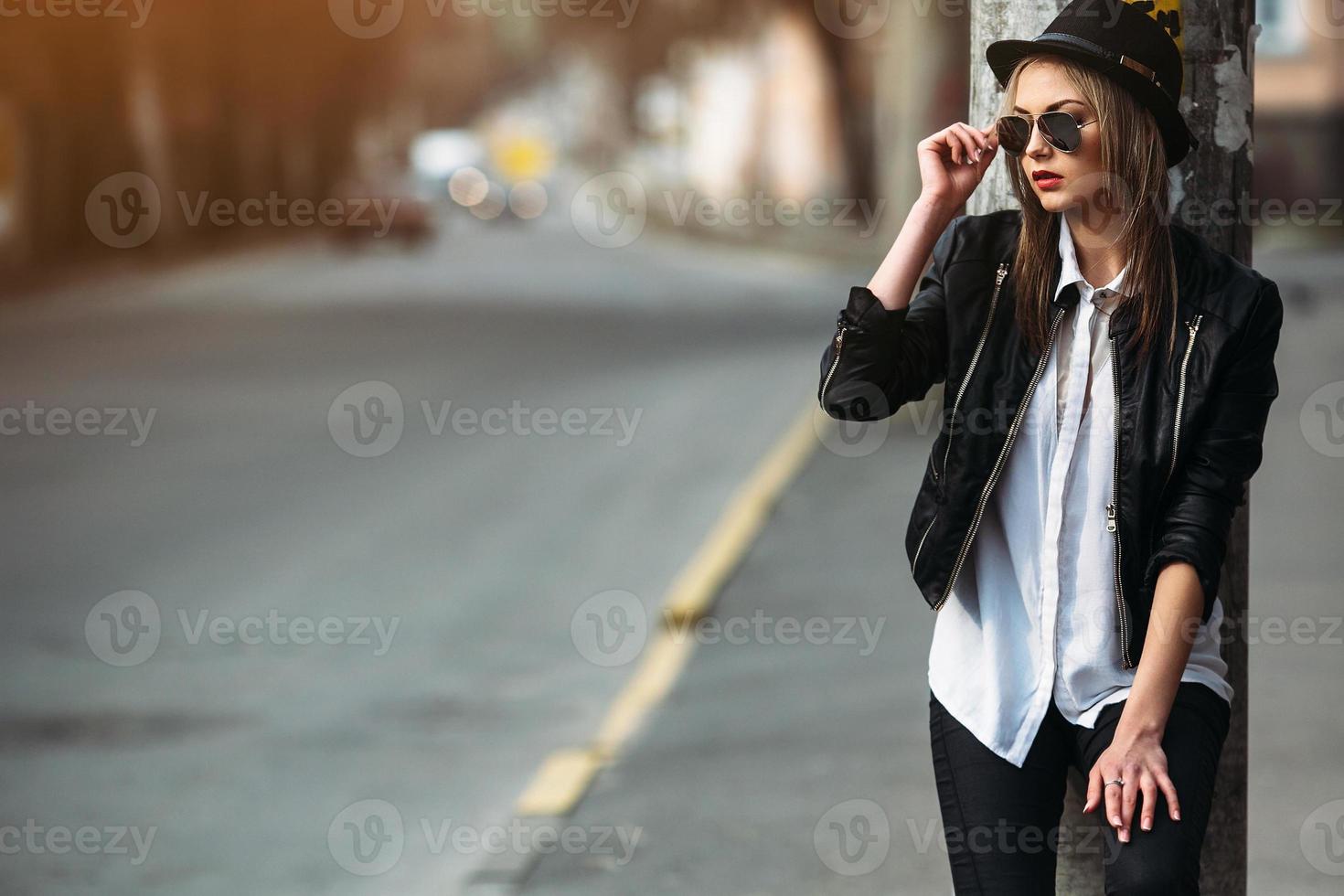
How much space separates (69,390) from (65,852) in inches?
451

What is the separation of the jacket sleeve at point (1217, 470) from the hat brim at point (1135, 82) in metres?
0.27

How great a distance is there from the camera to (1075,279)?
2.71 metres

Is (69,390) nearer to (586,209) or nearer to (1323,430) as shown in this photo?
(1323,430)

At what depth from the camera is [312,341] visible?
20375 mm

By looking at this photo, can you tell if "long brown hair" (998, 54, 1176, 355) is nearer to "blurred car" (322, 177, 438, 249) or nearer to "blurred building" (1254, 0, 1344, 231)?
"blurred building" (1254, 0, 1344, 231)

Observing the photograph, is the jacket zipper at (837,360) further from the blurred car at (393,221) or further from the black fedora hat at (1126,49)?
the blurred car at (393,221)

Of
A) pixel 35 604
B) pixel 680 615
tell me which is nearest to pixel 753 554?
pixel 680 615

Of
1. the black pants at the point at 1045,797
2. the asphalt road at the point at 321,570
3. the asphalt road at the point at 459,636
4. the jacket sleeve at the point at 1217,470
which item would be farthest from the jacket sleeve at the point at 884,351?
the asphalt road at the point at 321,570

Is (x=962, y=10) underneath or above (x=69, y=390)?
above

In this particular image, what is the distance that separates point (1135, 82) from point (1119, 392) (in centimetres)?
45

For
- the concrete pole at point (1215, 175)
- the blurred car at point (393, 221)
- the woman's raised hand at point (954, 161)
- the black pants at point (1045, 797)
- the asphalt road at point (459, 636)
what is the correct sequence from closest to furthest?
the black pants at point (1045, 797) → the woman's raised hand at point (954, 161) → the concrete pole at point (1215, 175) → the asphalt road at point (459, 636) → the blurred car at point (393, 221)

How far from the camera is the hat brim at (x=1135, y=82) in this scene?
263cm

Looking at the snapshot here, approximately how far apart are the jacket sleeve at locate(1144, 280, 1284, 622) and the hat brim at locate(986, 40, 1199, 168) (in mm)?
268

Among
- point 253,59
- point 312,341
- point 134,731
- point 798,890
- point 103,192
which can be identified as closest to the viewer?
point 798,890
